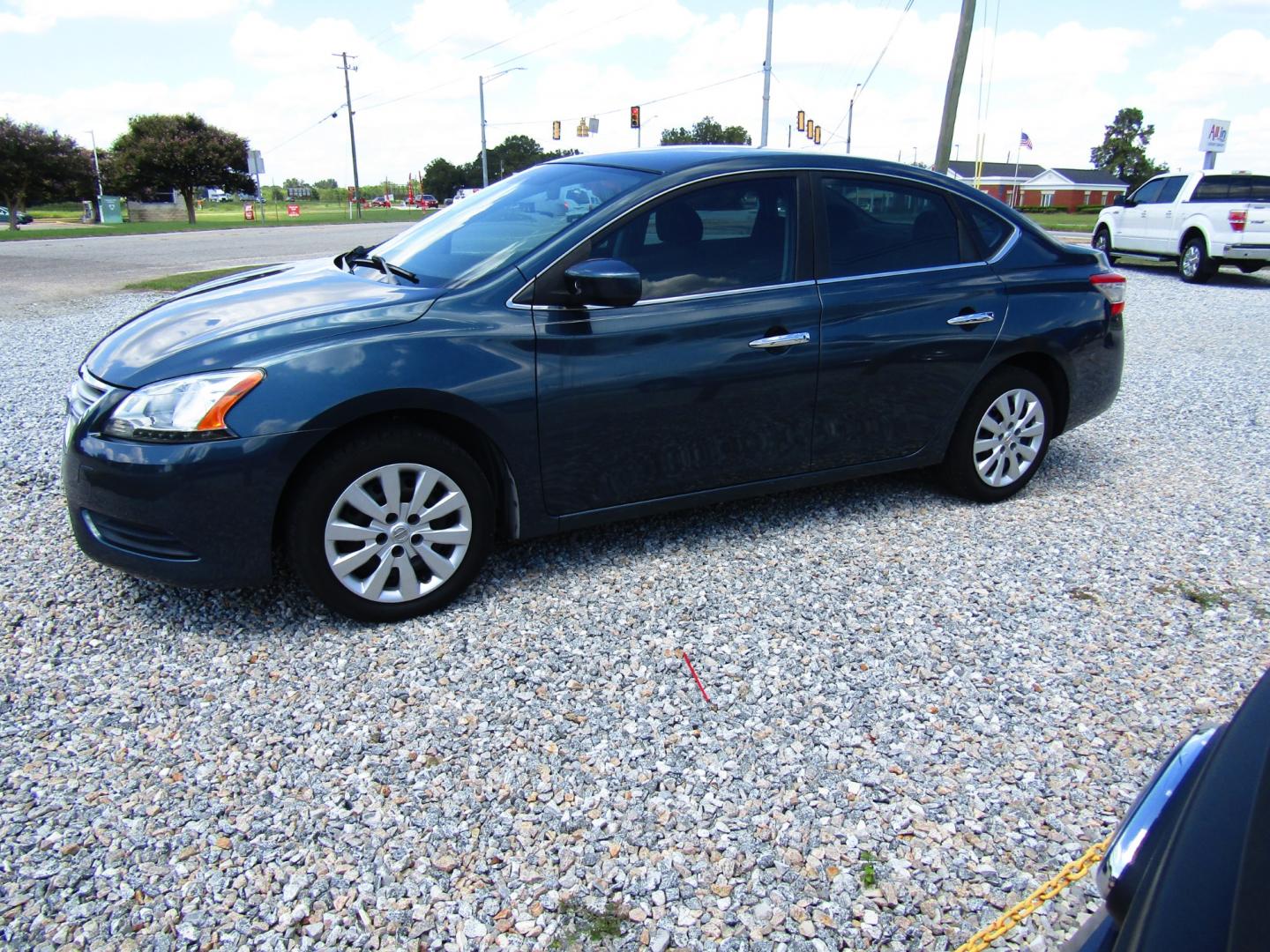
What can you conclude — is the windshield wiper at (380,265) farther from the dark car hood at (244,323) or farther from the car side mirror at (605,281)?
the car side mirror at (605,281)

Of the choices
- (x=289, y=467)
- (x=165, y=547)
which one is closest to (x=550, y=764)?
(x=289, y=467)

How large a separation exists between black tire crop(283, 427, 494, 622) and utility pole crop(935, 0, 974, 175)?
56.0ft

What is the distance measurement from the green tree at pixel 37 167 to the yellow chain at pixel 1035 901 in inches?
2114

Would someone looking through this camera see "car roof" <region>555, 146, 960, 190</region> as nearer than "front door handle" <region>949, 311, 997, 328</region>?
Yes

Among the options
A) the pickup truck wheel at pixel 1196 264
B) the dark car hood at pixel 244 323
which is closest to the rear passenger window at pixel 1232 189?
the pickup truck wheel at pixel 1196 264

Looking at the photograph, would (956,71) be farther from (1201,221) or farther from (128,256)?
(128,256)

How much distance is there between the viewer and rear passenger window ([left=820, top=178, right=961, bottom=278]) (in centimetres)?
415

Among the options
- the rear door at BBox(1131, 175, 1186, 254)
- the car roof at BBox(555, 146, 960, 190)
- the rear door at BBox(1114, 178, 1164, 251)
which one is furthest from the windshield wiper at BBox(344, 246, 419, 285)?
the rear door at BBox(1114, 178, 1164, 251)

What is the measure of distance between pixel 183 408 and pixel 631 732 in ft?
5.93

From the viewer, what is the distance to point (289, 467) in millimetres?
3137

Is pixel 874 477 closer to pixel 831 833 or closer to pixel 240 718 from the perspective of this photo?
pixel 831 833

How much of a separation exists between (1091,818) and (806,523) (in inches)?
84.3

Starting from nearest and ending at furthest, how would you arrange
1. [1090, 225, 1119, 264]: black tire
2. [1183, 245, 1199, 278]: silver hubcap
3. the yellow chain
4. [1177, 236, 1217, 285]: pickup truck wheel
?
the yellow chain < [1177, 236, 1217, 285]: pickup truck wheel < [1183, 245, 1199, 278]: silver hubcap < [1090, 225, 1119, 264]: black tire

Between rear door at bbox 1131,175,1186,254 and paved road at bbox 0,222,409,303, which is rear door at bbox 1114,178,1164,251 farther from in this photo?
paved road at bbox 0,222,409,303
